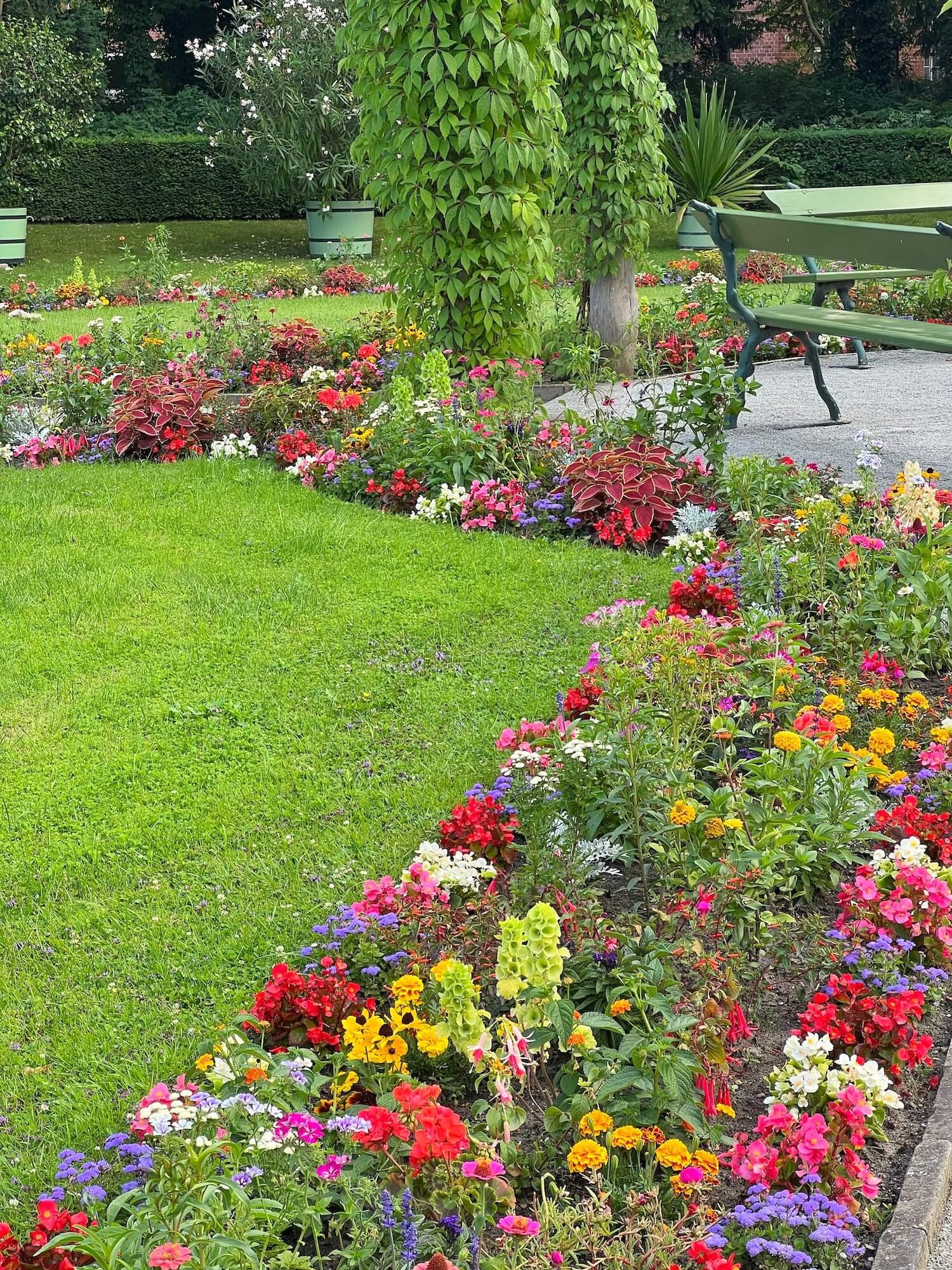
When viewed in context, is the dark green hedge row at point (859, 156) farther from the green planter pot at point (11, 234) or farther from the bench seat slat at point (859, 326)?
the bench seat slat at point (859, 326)

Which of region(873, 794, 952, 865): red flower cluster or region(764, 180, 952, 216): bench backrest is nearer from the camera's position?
region(873, 794, 952, 865): red flower cluster

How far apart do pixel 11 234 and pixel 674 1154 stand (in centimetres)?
1725

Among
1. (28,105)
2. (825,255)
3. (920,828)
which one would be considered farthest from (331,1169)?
(28,105)

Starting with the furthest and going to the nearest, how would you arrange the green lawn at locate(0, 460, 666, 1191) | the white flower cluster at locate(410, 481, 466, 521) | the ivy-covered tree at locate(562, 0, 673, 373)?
the ivy-covered tree at locate(562, 0, 673, 373)
the white flower cluster at locate(410, 481, 466, 521)
the green lawn at locate(0, 460, 666, 1191)

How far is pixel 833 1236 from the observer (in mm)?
1897

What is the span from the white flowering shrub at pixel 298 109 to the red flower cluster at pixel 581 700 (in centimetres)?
1417

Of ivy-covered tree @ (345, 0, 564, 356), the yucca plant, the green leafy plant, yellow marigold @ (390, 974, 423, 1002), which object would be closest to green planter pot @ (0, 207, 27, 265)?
the green leafy plant

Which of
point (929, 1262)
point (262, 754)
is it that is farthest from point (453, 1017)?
point (262, 754)

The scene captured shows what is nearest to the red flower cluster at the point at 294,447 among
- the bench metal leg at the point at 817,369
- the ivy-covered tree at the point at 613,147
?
the bench metal leg at the point at 817,369

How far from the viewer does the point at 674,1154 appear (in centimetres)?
199

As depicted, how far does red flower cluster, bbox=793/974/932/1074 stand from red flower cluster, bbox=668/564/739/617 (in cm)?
188

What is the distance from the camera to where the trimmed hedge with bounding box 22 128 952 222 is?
21.5 m

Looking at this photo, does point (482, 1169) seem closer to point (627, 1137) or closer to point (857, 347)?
point (627, 1137)

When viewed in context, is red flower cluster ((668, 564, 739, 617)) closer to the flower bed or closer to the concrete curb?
the flower bed
